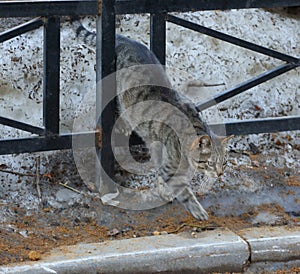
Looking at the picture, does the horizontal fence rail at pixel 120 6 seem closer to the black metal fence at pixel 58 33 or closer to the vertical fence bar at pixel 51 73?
the black metal fence at pixel 58 33

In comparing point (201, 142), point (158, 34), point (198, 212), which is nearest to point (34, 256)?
point (198, 212)

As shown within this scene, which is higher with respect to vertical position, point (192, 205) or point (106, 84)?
point (106, 84)

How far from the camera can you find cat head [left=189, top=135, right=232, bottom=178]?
5207 millimetres

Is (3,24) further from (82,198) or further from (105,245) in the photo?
(105,245)

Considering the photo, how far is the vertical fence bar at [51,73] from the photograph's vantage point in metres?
5.02

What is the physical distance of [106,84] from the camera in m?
5.16

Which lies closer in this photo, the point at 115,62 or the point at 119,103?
the point at 115,62

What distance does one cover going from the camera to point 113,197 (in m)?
5.35

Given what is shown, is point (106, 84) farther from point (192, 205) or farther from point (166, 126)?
point (192, 205)

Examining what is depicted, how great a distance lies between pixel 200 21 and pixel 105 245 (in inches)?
102

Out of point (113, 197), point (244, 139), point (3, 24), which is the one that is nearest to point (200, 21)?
point (244, 139)

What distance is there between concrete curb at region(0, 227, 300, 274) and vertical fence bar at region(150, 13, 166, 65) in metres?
1.27

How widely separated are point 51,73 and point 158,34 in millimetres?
768

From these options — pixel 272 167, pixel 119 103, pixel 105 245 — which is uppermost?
pixel 119 103
